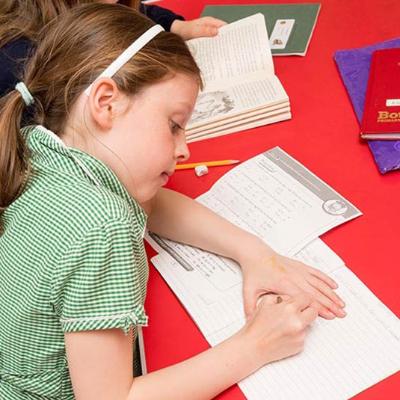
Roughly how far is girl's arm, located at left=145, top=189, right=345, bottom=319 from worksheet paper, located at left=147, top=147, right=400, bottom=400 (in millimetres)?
17

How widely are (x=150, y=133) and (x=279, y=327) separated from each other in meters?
0.30

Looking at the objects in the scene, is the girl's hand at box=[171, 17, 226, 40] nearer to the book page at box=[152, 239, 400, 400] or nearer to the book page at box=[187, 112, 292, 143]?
the book page at box=[187, 112, 292, 143]

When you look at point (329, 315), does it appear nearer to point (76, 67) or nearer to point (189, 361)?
point (189, 361)

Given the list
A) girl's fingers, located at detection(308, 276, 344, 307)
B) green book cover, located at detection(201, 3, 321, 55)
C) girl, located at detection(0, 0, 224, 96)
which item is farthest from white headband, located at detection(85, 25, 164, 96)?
green book cover, located at detection(201, 3, 321, 55)

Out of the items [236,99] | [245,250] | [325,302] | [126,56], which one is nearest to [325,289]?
[325,302]

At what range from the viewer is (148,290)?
0.89m

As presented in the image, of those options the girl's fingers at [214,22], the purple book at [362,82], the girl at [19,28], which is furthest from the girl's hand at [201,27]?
the girl at [19,28]

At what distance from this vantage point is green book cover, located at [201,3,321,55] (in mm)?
1351

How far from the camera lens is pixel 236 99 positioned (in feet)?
3.92

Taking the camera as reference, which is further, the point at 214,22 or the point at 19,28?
the point at 214,22

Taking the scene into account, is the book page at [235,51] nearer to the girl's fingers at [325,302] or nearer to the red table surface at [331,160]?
the red table surface at [331,160]

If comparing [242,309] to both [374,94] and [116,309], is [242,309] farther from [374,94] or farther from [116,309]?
[374,94]

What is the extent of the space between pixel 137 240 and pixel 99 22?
292 millimetres

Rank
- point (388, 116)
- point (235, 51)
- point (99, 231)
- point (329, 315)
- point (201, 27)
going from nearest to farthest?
point (99, 231), point (329, 315), point (388, 116), point (235, 51), point (201, 27)
